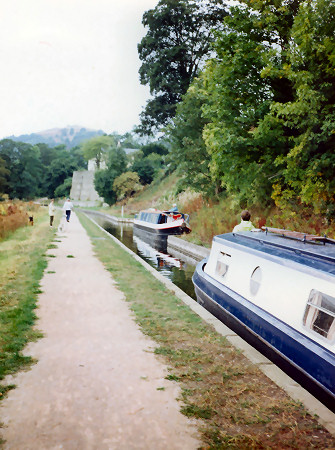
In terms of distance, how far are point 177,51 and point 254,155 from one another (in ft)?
78.7

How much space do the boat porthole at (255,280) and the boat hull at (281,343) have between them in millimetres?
206

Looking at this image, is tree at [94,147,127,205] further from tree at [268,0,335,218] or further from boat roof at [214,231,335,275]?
boat roof at [214,231,335,275]

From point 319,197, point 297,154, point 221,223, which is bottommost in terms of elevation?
point 221,223

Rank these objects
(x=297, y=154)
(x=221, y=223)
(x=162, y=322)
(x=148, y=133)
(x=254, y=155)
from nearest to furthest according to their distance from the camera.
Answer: (x=162, y=322) → (x=297, y=154) → (x=254, y=155) → (x=221, y=223) → (x=148, y=133)

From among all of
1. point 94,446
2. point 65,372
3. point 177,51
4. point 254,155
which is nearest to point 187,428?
point 94,446

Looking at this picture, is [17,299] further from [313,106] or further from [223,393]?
[313,106]

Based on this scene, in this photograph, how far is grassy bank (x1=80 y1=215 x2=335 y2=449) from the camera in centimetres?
322

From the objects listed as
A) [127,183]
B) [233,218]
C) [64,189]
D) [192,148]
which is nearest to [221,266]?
[233,218]

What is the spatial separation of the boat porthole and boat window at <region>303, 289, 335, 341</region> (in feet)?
4.74

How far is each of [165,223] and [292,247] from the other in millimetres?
17859

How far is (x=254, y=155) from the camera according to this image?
45.3 ft

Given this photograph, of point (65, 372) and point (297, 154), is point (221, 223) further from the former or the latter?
point (65, 372)

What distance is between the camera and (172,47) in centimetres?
3484

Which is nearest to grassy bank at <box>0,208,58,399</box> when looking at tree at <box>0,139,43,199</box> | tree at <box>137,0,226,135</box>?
tree at <box>137,0,226,135</box>
